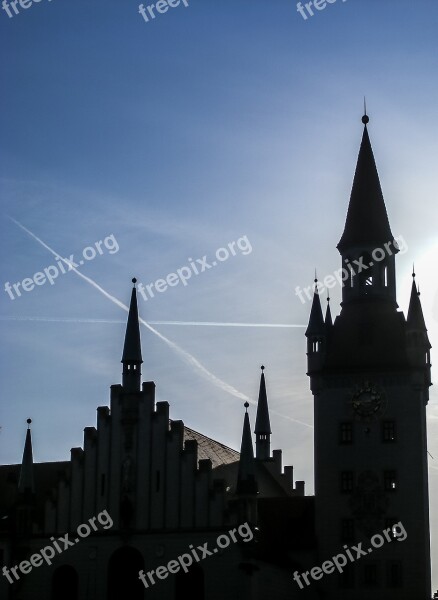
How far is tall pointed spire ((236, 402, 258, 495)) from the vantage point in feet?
231

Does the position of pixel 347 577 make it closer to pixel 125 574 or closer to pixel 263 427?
pixel 125 574

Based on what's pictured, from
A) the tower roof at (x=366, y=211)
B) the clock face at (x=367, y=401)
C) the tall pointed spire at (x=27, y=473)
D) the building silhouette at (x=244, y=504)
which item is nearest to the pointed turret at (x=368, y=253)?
the tower roof at (x=366, y=211)

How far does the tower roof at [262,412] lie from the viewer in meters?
104

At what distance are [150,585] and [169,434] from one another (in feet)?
31.3

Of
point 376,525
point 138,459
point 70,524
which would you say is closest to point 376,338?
point 376,525

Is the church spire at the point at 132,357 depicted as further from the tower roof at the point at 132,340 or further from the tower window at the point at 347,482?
the tower window at the point at 347,482

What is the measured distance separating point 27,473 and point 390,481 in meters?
24.0

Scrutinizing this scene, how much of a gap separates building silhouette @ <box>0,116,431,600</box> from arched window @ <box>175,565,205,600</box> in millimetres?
78

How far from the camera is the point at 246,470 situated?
7075cm

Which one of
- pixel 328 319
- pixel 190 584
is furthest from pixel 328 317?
pixel 190 584

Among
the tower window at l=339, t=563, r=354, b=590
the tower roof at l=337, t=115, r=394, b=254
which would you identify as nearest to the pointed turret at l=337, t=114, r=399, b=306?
the tower roof at l=337, t=115, r=394, b=254

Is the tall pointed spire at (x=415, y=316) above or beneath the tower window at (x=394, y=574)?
above

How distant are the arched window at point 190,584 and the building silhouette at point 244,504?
3.1 inches

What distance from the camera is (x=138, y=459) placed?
74.5m
